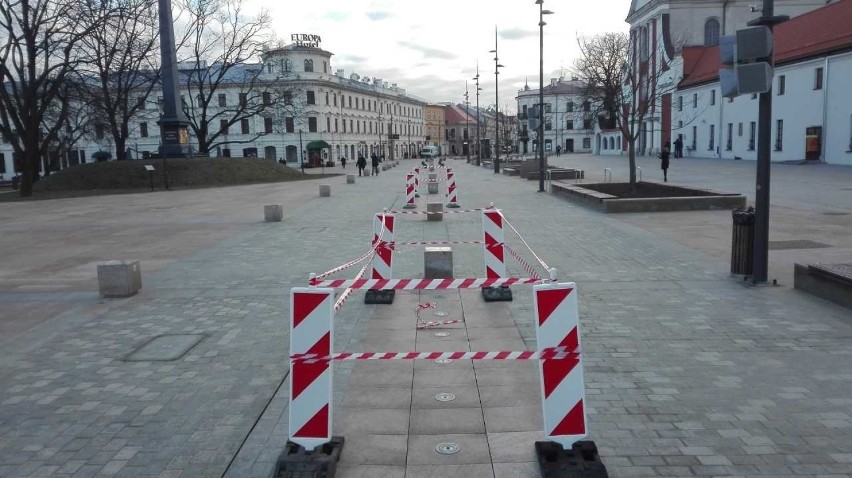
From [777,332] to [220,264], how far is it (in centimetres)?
908

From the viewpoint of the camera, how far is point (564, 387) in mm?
4461

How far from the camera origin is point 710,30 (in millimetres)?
67688

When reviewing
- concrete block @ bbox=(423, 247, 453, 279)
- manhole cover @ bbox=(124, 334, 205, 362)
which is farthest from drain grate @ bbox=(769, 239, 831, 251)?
manhole cover @ bbox=(124, 334, 205, 362)

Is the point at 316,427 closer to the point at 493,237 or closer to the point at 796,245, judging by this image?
the point at 493,237

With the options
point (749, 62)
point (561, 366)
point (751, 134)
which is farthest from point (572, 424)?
point (751, 134)

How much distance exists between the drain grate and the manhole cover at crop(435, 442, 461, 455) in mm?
9442

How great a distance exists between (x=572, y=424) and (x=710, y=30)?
72612 mm

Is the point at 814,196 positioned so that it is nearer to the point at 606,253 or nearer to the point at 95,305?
the point at 606,253

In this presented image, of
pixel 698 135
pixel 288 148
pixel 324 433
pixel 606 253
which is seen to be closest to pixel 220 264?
pixel 606 253

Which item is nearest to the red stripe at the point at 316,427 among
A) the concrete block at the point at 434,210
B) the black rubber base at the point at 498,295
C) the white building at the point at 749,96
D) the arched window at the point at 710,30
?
the black rubber base at the point at 498,295

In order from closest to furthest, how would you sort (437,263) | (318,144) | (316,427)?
1. (316,427)
2. (437,263)
3. (318,144)

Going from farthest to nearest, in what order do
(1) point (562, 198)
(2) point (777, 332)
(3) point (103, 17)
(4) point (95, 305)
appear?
(3) point (103, 17)
(1) point (562, 198)
(4) point (95, 305)
(2) point (777, 332)

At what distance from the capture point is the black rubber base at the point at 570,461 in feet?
13.7

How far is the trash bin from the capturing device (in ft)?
31.2
